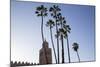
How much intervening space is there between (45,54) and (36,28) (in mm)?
291

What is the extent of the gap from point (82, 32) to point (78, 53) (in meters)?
0.24

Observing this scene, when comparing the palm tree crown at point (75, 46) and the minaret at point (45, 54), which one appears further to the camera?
the palm tree crown at point (75, 46)

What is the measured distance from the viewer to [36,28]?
2201 millimetres

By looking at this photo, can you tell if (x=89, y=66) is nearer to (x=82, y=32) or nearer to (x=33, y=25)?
(x=82, y=32)

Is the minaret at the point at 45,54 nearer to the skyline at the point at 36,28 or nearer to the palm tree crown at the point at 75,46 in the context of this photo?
the skyline at the point at 36,28

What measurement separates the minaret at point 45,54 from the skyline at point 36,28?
0.04 metres

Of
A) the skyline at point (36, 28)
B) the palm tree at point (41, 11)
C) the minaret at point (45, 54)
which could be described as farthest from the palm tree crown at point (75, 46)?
the palm tree at point (41, 11)

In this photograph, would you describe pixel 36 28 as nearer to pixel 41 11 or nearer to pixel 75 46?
pixel 41 11

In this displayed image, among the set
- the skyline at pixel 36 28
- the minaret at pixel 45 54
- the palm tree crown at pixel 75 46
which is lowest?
the minaret at pixel 45 54

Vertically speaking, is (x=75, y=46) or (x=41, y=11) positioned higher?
(x=41, y=11)

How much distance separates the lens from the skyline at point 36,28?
6.98 ft

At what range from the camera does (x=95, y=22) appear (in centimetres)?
246

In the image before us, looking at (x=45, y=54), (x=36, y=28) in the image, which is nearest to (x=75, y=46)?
(x=45, y=54)

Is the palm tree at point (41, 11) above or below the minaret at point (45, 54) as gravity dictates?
above
